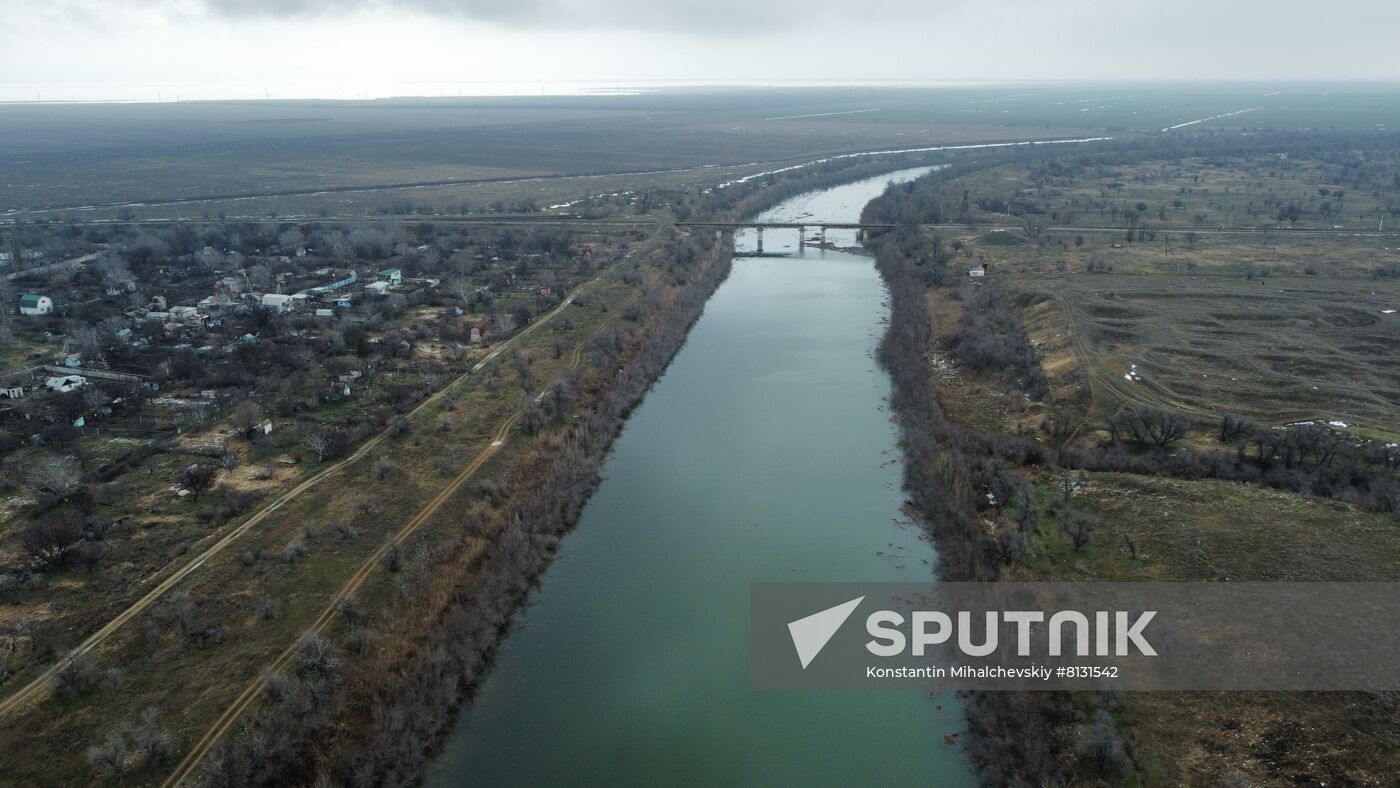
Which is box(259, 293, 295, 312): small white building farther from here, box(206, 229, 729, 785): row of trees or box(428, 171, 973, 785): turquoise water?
box(428, 171, 973, 785): turquoise water

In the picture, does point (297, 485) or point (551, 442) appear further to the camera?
point (551, 442)

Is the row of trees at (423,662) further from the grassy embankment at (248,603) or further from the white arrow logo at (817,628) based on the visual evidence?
the white arrow logo at (817,628)

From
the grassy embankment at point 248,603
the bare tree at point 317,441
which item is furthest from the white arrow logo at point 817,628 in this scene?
the bare tree at point 317,441

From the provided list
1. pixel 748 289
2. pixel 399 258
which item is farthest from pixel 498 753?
pixel 399 258

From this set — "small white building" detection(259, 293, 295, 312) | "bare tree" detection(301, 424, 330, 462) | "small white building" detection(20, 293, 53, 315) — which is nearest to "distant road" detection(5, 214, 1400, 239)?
"small white building" detection(259, 293, 295, 312)

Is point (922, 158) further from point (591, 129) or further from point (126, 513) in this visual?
point (126, 513)
